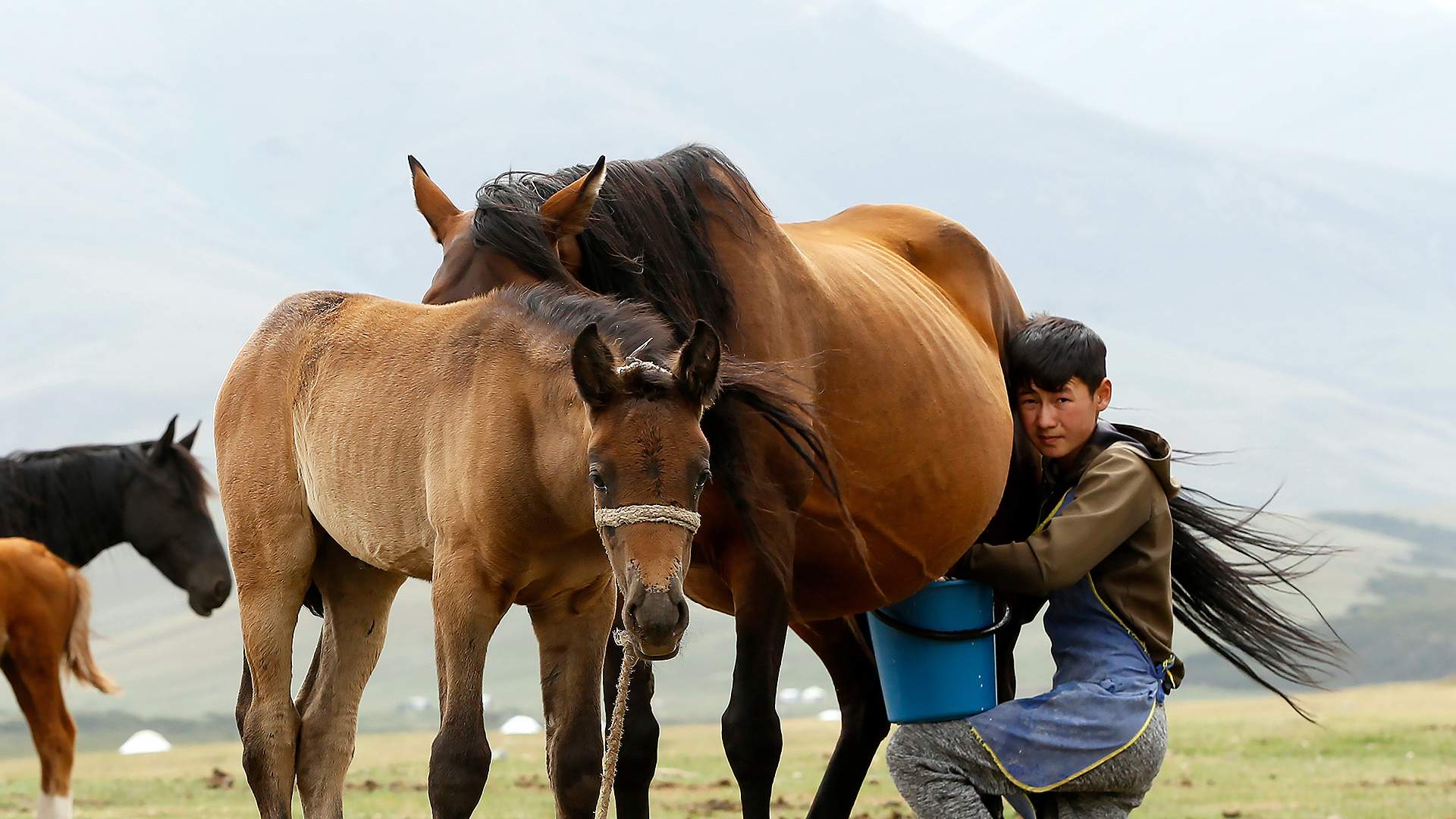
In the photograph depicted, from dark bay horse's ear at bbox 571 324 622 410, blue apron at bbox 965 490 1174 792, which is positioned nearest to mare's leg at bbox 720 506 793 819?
blue apron at bbox 965 490 1174 792

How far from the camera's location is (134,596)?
57.2 meters

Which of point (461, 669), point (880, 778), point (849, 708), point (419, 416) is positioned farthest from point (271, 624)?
point (880, 778)

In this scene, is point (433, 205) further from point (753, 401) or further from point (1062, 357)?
point (1062, 357)

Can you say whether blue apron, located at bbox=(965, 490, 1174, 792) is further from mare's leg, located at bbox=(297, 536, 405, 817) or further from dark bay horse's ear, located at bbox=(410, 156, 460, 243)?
dark bay horse's ear, located at bbox=(410, 156, 460, 243)

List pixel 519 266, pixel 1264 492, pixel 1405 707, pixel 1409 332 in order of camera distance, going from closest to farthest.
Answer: pixel 519 266, pixel 1405 707, pixel 1264 492, pixel 1409 332

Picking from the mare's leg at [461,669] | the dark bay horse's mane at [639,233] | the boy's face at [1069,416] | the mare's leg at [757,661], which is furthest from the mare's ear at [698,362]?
the boy's face at [1069,416]

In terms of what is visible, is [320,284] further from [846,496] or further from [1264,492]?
[846,496]

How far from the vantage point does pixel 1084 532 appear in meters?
4.33

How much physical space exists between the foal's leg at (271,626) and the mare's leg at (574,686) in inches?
31.7

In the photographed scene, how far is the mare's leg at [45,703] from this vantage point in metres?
8.48

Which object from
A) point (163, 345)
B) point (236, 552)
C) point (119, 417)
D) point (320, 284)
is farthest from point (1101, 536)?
point (320, 284)

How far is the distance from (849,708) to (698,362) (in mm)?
3309

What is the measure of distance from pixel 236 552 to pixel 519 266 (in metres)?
1.21

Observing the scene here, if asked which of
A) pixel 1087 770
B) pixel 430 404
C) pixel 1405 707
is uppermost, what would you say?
pixel 430 404
